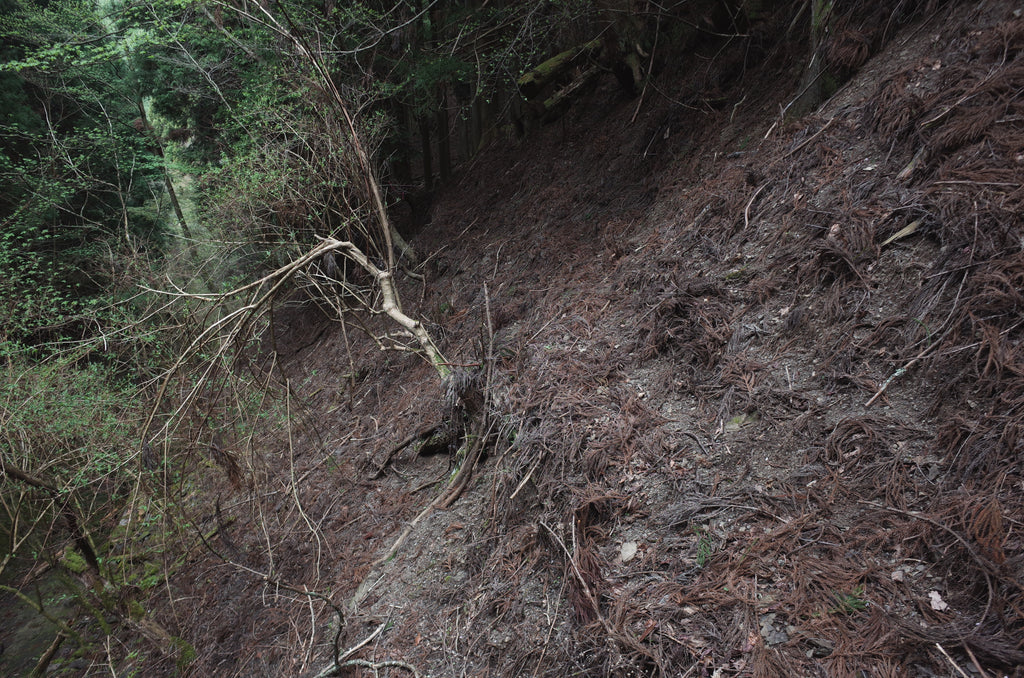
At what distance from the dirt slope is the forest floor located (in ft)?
0.04

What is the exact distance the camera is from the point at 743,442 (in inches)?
108

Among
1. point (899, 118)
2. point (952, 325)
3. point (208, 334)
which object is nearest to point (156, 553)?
point (208, 334)

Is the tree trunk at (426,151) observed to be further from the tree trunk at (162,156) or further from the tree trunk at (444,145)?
the tree trunk at (162,156)

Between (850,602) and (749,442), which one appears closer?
(850,602)

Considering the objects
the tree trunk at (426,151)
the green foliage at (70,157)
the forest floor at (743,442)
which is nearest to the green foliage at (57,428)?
the forest floor at (743,442)

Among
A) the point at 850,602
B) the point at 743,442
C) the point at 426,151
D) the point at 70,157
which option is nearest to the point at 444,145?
the point at 426,151

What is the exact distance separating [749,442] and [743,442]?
0.03m

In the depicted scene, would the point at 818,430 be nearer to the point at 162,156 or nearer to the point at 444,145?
the point at 444,145

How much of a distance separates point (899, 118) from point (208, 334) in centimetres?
467

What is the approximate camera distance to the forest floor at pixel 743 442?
194 cm

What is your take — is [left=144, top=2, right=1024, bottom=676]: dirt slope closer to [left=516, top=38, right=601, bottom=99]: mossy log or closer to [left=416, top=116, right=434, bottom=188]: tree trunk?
[left=516, top=38, right=601, bottom=99]: mossy log

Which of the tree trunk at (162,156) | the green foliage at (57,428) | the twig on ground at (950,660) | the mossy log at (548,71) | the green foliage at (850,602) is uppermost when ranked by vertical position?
the tree trunk at (162,156)

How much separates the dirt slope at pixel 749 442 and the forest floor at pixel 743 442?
0.01m

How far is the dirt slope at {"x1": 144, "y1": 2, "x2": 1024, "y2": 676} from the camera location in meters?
1.93
